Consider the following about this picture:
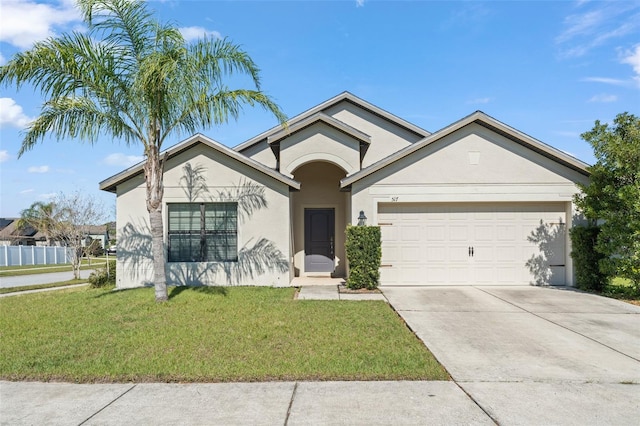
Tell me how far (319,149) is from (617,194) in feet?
27.0

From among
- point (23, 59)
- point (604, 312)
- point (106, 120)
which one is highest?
point (23, 59)

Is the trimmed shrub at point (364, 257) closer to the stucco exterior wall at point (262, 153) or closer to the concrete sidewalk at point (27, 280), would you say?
the stucco exterior wall at point (262, 153)

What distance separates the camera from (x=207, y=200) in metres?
12.3

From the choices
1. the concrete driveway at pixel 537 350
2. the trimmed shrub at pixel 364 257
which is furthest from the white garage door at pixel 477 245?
the concrete driveway at pixel 537 350

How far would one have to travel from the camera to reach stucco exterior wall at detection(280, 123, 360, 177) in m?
13.1

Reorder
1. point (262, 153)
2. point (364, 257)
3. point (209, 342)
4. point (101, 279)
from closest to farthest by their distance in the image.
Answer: point (209, 342) → point (364, 257) → point (101, 279) → point (262, 153)

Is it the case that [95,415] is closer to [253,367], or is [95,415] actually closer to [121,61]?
[253,367]

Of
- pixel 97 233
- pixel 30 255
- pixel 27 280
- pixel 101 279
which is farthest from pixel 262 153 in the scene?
pixel 97 233

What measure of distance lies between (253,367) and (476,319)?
483cm

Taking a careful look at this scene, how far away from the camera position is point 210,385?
4.76m

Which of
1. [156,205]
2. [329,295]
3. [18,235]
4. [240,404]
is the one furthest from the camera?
[18,235]

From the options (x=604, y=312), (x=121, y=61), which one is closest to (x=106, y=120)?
(x=121, y=61)

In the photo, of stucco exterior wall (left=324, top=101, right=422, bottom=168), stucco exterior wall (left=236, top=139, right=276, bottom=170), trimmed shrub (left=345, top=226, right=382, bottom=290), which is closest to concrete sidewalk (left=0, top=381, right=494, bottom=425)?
trimmed shrub (left=345, top=226, right=382, bottom=290)

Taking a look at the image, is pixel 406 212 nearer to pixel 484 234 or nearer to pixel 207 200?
pixel 484 234
